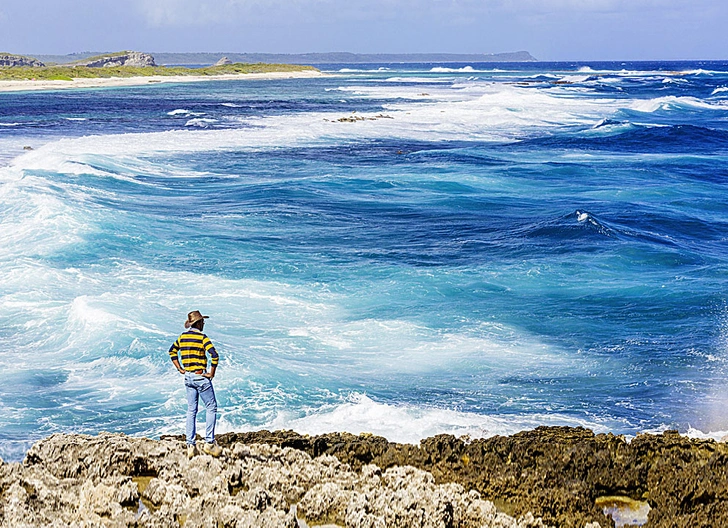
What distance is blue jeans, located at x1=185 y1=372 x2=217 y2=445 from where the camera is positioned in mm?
8500

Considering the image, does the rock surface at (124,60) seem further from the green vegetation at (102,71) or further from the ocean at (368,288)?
the ocean at (368,288)

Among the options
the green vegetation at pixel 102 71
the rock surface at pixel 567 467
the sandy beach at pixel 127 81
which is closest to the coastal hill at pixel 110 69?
the green vegetation at pixel 102 71

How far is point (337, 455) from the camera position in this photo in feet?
29.0

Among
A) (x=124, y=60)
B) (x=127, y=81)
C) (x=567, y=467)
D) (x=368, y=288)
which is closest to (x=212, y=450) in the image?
(x=567, y=467)

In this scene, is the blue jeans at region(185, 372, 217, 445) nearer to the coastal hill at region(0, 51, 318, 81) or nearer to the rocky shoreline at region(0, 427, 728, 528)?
the rocky shoreline at region(0, 427, 728, 528)

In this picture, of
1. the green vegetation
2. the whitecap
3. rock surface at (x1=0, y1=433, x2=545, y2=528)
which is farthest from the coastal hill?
rock surface at (x1=0, y1=433, x2=545, y2=528)

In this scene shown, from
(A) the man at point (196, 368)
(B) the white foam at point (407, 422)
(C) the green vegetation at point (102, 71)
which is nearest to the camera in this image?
(A) the man at point (196, 368)

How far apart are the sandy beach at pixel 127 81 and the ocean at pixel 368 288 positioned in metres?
64.8

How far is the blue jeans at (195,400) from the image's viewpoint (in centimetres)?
850

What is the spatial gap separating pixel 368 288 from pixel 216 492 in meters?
10.4

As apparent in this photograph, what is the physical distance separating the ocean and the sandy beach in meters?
64.8

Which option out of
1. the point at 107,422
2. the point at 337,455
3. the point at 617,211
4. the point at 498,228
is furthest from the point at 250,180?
the point at 337,455

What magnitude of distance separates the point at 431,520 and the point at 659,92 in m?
93.4

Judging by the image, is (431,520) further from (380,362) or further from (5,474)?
(380,362)
